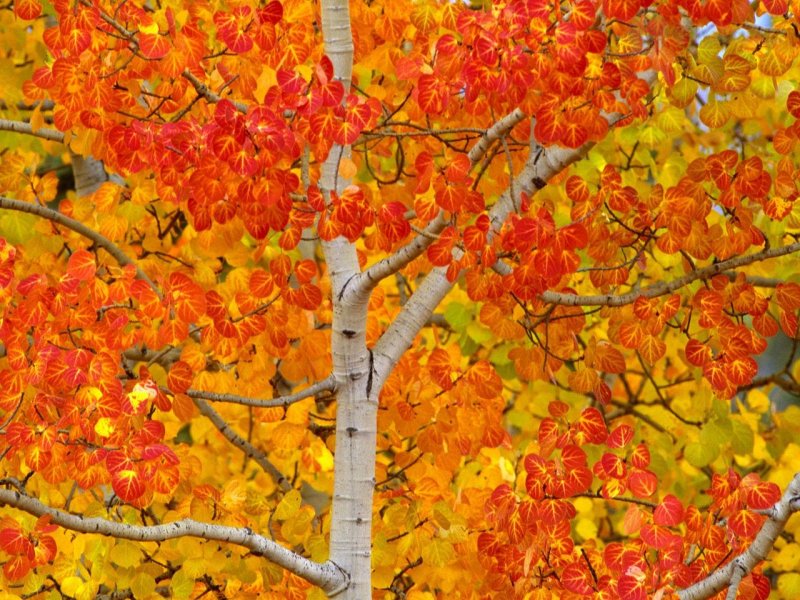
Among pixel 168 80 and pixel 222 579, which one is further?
pixel 222 579

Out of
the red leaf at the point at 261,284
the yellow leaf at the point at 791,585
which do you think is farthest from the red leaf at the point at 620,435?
the yellow leaf at the point at 791,585

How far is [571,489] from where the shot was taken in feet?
13.0

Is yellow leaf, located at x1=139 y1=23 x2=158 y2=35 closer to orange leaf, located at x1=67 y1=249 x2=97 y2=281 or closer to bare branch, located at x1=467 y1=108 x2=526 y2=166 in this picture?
orange leaf, located at x1=67 y1=249 x2=97 y2=281

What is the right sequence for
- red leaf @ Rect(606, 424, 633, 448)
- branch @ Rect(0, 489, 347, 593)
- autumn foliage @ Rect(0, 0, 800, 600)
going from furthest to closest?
red leaf @ Rect(606, 424, 633, 448)
autumn foliage @ Rect(0, 0, 800, 600)
branch @ Rect(0, 489, 347, 593)

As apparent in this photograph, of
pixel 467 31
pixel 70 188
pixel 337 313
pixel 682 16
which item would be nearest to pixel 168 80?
pixel 337 313

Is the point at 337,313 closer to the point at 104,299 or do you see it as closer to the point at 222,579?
the point at 104,299

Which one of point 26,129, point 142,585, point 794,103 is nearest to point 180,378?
point 142,585

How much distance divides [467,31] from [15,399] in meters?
1.89

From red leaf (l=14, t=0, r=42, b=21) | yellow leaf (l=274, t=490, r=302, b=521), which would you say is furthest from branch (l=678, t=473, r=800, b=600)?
red leaf (l=14, t=0, r=42, b=21)

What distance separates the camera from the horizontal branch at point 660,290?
399 cm

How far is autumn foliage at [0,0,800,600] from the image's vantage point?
3.50 meters

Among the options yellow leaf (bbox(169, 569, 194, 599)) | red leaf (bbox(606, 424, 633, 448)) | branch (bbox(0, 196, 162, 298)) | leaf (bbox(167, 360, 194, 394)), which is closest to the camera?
red leaf (bbox(606, 424, 633, 448))

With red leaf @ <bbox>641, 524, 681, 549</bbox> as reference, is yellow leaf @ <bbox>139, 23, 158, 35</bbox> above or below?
above

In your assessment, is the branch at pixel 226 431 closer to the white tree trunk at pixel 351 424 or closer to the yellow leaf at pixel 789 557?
the white tree trunk at pixel 351 424
